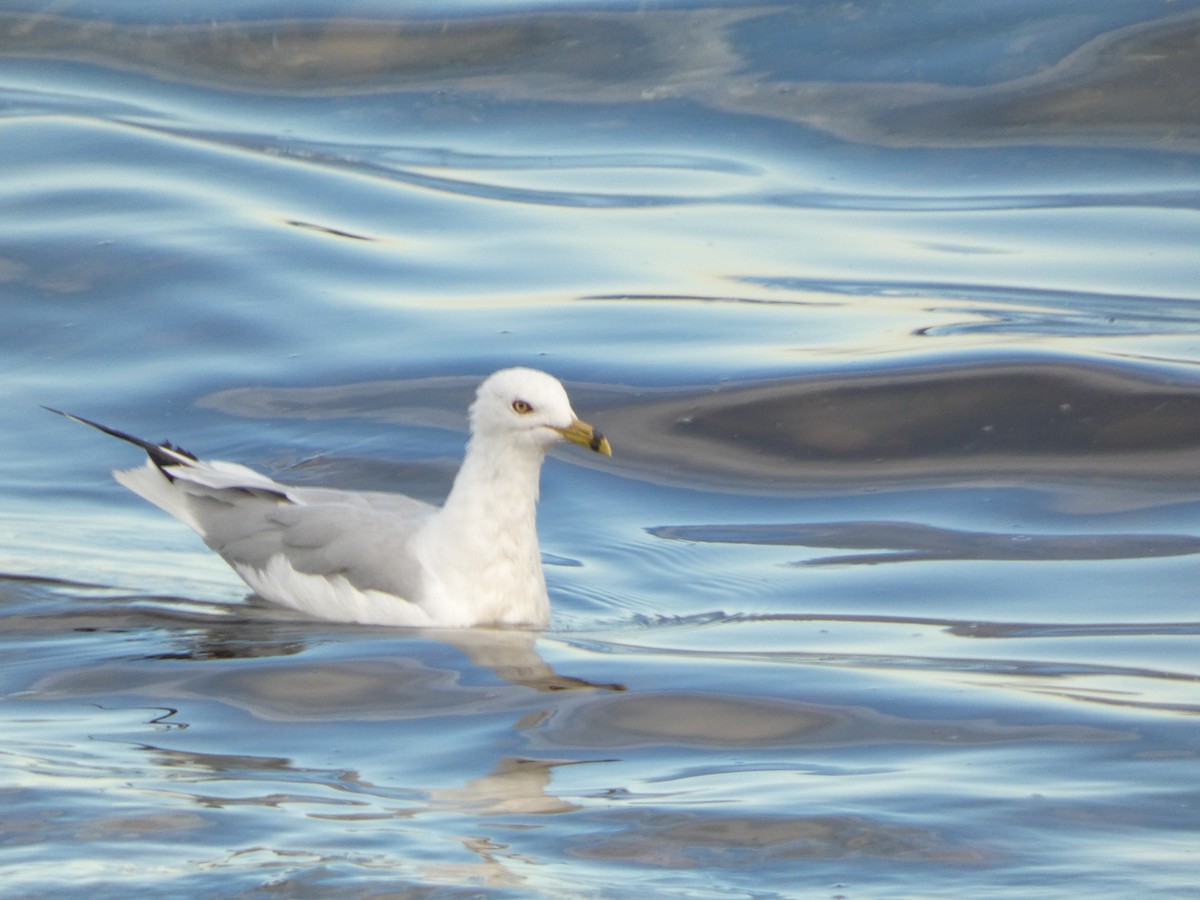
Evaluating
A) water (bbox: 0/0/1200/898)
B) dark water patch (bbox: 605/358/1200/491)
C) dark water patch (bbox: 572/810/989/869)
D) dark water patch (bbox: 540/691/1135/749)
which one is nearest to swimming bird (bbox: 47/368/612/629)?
water (bbox: 0/0/1200/898)

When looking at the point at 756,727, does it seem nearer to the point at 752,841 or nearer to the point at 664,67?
the point at 752,841

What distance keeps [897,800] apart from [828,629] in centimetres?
195

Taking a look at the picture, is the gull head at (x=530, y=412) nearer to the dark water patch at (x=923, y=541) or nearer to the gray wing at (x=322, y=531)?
the gray wing at (x=322, y=531)

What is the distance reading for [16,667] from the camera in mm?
6758

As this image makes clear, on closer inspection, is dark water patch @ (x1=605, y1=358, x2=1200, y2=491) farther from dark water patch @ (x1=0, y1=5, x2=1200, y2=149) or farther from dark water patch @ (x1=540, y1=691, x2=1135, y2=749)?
dark water patch @ (x1=0, y1=5, x2=1200, y2=149)

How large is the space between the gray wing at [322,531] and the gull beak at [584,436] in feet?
2.19

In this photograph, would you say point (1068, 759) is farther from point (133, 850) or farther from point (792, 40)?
point (792, 40)

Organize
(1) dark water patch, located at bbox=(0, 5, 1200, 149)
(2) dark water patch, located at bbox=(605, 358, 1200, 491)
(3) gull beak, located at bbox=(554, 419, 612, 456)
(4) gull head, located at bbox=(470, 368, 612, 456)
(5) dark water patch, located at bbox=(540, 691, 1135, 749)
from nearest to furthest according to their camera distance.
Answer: (5) dark water patch, located at bbox=(540, 691, 1135, 749) < (3) gull beak, located at bbox=(554, 419, 612, 456) < (4) gull head, located at bbox=(470, 368, 612, 456) < (2) dark water patch, located at bbox=(605, 358, 1200, 491) < (1) dark water patch, located at bbox=(0, 5, 1200, 149)

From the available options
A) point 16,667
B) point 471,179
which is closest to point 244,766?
point 16,667

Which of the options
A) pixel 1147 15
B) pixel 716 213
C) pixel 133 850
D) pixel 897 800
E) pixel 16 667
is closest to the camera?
pixel 133 850

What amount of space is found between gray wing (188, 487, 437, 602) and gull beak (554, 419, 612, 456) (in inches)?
26.2

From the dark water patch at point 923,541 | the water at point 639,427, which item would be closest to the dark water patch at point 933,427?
the water at point 639,427

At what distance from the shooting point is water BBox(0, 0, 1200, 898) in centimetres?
538

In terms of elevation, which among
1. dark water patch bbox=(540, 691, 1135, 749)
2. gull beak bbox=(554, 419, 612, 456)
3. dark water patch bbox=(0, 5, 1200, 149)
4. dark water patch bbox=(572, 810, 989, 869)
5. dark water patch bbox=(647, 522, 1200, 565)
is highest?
dark water patch bbox=(0, 5, 1200, 149)
